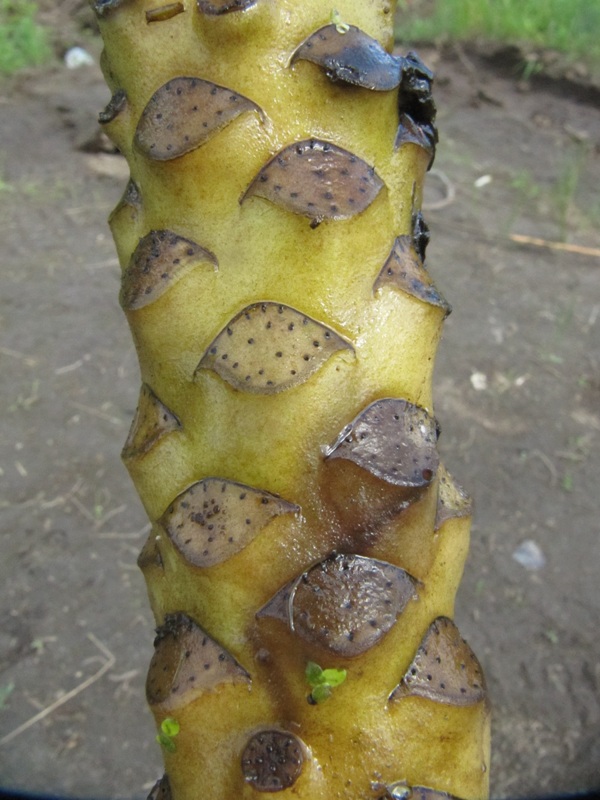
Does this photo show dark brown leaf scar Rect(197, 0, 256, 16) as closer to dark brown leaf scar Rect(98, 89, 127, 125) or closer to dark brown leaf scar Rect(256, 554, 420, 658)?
dark brown leaf scar Rect(98, 89, 127, 125)

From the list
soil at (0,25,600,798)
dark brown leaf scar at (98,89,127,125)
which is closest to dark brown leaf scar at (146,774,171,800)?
dark brown leaf scar at (98,89,127,125)

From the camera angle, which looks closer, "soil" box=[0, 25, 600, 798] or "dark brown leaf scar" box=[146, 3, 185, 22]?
"dark brown leaf scar" box=[146, 3, 185, 22]

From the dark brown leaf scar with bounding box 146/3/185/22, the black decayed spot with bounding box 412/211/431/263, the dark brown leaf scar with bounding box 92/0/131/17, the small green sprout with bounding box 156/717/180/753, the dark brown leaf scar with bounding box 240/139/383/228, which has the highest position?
the dark brown leaf scar with bounding box 146/3/185/22

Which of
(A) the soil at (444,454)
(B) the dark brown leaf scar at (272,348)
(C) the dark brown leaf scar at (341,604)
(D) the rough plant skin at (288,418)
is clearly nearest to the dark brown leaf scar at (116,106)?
(D) the rough plant skin at (288,418)

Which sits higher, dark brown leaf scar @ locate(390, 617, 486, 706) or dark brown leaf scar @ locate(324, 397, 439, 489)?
dark brown leaf scar @ locate(324, 397, 439, 489)

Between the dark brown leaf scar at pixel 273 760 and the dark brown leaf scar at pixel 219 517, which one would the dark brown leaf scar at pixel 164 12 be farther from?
the dark brown leaf scar at pixel 273 760

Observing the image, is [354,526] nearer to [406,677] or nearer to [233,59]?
[406,677]

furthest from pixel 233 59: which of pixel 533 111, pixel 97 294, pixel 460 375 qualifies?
pixel 533 111

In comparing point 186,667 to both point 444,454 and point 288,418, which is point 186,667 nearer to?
point 288,418
